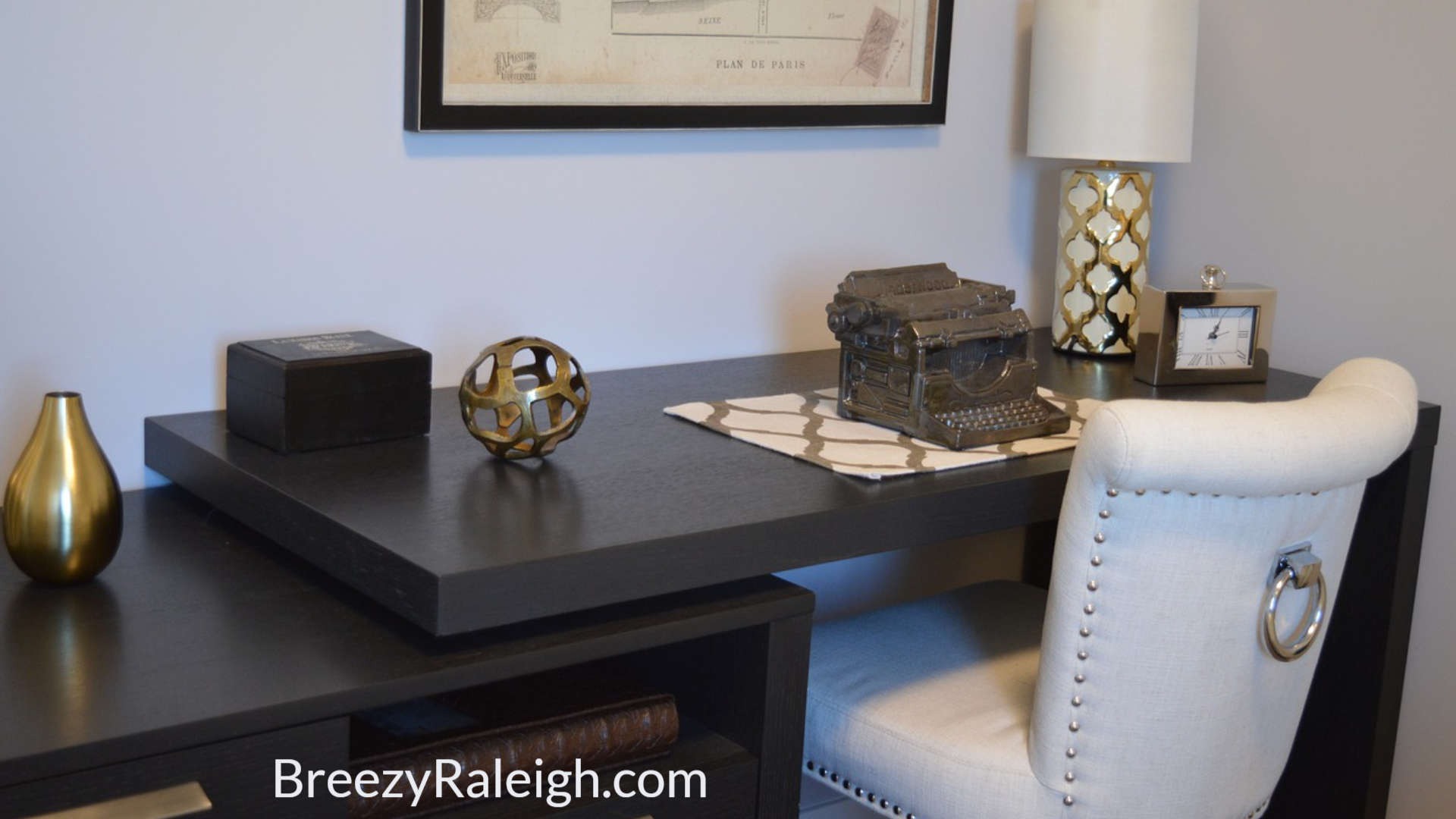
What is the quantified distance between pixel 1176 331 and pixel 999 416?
0.43 metres

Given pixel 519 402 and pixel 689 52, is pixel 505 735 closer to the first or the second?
pixel 519 402

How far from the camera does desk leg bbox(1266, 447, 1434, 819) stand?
6.24 ft

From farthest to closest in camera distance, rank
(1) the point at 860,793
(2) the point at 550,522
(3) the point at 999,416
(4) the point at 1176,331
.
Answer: (4) the point at 1176,331 → (3) the point at 999,416 → (1) the point at 860,793 → (2) the point at 550,522

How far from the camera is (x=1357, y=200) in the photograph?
2.05m

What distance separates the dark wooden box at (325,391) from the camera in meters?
1.39

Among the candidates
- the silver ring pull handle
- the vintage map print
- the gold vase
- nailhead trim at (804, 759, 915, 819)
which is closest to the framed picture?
the vintage map print

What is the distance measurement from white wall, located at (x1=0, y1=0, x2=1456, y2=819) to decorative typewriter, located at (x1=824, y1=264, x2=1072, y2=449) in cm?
34

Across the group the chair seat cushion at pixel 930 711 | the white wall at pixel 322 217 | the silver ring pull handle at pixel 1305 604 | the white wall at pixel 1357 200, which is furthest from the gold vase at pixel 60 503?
the white wall at pixel 1357 200

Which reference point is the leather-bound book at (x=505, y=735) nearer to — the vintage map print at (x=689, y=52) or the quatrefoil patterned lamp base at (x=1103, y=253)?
the vintage map print at (x=689, y=52)

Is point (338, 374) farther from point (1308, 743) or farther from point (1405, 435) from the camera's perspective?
point (1308, 743)

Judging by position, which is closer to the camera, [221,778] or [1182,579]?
[221,778]

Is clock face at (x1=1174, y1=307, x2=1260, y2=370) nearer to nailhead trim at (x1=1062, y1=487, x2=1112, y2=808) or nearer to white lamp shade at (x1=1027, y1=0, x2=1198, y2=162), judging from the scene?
white lamp shade at (x1=1027, y1=0, x2=1198, y2=162)

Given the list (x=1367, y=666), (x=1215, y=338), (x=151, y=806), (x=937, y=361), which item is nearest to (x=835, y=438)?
(x=937, y=361)

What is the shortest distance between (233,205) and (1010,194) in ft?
3.89
